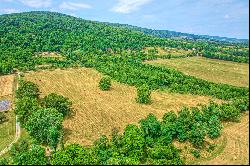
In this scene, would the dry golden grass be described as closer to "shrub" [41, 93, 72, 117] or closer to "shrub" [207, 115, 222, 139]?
"shrub" [41, 93, 72, 117]

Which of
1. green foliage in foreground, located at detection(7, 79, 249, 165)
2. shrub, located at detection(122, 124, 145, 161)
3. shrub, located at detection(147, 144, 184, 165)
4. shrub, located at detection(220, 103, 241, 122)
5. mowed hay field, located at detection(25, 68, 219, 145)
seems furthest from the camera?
shrub, located at detection(220, 103, 241, 122)

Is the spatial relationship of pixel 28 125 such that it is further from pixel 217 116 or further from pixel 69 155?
pixel 217 116

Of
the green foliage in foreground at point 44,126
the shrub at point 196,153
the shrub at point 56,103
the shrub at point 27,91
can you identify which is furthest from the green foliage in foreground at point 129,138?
the shrub at point 27,91

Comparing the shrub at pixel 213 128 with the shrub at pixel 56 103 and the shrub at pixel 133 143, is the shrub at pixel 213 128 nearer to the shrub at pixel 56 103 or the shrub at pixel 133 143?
the shrub at pixel 133 143

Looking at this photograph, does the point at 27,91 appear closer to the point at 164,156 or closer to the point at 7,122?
the point at 7,122

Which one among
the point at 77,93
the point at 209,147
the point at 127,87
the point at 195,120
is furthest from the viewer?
the point at 127,87

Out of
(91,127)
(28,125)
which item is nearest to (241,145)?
A: (91,127)

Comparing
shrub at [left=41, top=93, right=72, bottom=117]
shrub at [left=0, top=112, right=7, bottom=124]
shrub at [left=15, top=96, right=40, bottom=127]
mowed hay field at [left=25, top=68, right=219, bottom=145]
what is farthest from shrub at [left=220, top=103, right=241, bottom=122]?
shrub at [left=0, top=112, right=7, bottom=124]
